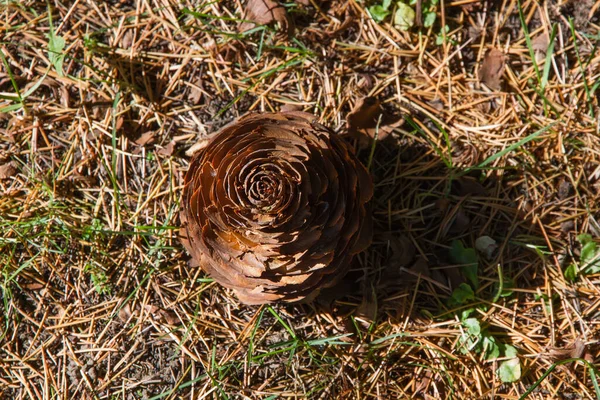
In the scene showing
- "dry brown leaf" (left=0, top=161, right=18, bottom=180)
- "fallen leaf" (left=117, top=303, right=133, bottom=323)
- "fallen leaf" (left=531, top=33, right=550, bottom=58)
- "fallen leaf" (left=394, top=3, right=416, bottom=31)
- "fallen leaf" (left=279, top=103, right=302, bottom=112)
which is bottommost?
"fallen leaf" (left=117, top=303, right=133, bottom=323)

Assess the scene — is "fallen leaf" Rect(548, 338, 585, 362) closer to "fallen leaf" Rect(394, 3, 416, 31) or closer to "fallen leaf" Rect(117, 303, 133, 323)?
"fallen leaf" Rect(394, 3, 416, 31)

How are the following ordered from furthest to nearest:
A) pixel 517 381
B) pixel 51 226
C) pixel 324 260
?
1. pixel 51 226
2. pixel 517 381
3. pixel 324 260

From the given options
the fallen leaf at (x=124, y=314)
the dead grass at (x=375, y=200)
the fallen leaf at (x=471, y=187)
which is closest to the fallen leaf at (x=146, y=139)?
the dead grass at (x=375, y=200)

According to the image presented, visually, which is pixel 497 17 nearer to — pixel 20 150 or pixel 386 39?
pixel 386 39

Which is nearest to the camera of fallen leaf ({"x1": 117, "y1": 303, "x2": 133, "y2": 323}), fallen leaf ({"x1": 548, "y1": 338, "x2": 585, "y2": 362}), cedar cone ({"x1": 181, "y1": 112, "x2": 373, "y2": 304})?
cedar cone ({"x1": 181, "y1": 112, "x2": 373, "y2": 304})

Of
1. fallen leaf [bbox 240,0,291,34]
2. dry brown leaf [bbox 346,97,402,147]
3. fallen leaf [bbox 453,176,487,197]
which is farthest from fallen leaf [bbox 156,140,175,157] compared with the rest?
fallen leaf [bbox 453,176,487,197]

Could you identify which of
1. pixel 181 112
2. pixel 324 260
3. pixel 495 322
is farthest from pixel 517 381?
pixel 181 112

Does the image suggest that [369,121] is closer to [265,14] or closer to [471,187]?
[471,187]
